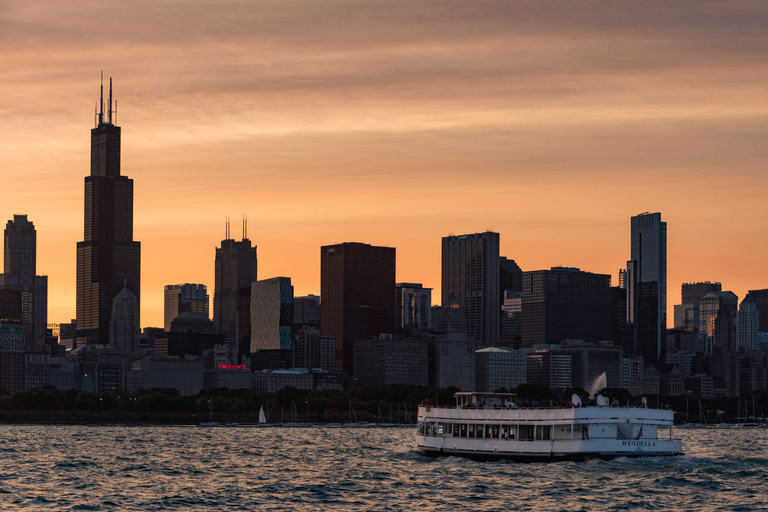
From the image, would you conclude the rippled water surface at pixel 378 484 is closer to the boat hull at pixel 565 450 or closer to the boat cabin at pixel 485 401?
the boat hull at pixel 565 450

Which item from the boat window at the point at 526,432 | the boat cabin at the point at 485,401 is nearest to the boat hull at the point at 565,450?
the boat window at the point at 526,432

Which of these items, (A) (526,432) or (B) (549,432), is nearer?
(B) (549,432)

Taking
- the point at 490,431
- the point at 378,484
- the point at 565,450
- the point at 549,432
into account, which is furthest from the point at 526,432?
the point at 378,484

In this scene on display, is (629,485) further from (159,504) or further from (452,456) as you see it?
(159,504)

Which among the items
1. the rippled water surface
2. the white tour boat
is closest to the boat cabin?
the white tour boat

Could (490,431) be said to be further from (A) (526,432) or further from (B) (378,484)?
(B) (378,484)

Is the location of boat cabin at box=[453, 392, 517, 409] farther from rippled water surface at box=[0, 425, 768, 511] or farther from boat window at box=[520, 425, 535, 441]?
rippled water surface at box=[0, 425, 768, 511]

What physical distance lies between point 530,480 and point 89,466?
50.9 m

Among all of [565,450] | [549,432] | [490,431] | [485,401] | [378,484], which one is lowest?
[378,484]

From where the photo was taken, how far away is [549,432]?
115 meters

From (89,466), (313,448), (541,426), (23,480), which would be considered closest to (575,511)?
(541,426)

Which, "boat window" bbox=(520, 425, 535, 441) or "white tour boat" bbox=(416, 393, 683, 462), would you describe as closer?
"white tour boat" bbox=(416, 393, 683, 462)

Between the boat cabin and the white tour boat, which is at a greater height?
the boat cabin

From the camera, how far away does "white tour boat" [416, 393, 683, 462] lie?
366 ft
